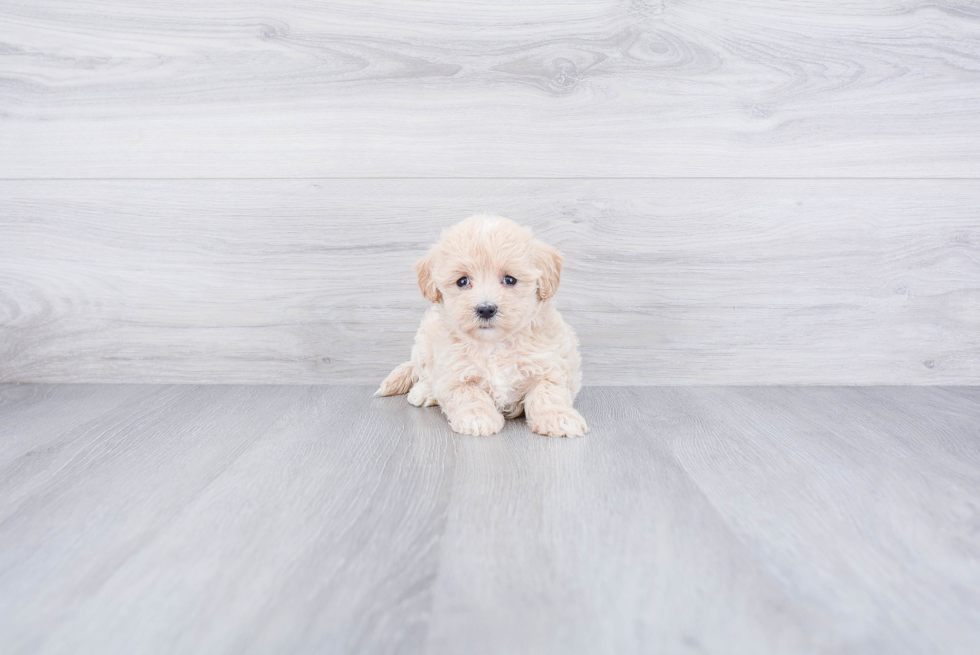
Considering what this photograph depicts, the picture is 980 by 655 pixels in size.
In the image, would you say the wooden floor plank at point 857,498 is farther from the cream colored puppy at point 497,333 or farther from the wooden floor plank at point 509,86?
the wooden floor plank at point 509,86

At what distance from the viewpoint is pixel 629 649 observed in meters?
0.52

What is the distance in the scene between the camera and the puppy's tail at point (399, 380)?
4.66ft

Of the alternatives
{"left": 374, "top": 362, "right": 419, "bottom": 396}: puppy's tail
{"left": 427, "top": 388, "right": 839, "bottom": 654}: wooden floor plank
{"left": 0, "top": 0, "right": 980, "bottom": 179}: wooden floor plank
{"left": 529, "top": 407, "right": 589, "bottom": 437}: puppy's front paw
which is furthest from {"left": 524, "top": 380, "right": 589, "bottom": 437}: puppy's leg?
{"left": 0, "top": 0, "right": 980, "bottom": 179}: wooden floor plank

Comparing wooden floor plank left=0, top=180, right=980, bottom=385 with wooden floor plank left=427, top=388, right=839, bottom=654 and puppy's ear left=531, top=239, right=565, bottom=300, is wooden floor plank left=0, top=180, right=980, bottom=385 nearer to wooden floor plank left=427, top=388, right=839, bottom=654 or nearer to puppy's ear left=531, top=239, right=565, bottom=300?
puppy's ear left=531, top=239, right=565, bottom=300

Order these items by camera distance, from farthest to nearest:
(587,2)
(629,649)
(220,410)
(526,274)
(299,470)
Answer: (587,2) < (220,410) < (526,274) < (299,470) < (629,649)

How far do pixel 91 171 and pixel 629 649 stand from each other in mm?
1587

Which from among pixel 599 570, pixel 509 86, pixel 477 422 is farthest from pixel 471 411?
pixel 509 86

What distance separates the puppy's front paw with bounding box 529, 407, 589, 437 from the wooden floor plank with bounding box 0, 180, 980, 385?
1.39 feet

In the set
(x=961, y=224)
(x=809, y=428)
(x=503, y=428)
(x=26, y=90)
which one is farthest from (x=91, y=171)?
(x=961, y=224)

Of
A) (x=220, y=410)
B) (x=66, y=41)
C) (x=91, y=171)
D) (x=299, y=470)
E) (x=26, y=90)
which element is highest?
(x=66, y=41)

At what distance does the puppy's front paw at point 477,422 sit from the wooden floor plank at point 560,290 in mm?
438

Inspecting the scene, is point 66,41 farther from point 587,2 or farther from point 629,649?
point 629,649

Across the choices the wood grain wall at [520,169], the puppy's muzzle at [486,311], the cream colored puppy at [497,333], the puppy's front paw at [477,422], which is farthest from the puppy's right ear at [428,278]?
the wood grain wall at [520,169]

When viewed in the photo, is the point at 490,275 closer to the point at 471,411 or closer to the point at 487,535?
the point at 471,411
